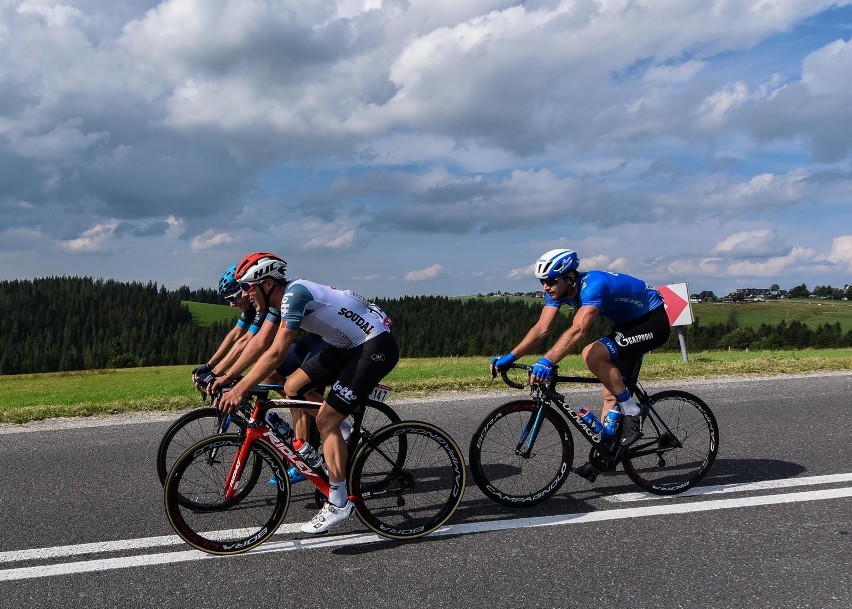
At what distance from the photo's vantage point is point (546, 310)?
5.80 m

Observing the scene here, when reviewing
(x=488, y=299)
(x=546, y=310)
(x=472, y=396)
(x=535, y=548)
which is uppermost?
(x=488, y=299)

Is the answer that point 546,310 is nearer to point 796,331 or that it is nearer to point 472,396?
point 472,396

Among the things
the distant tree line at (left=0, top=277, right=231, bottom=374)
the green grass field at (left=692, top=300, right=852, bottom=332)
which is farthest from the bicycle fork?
the green grass field at (left=692, top=300, right=852, bottom=332)

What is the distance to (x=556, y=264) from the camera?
212 inches

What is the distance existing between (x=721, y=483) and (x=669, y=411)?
0.77 metres

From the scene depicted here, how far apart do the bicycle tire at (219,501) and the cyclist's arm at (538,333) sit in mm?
2200

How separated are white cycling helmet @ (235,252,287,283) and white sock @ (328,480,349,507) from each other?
1.60 metres

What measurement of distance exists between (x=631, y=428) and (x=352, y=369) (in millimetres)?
2510

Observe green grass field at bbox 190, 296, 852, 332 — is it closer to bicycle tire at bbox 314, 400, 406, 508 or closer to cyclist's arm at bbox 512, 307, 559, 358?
cyclist's arm at bbox 512, 307, 559, 358

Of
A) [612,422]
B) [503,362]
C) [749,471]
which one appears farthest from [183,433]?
[749,471]

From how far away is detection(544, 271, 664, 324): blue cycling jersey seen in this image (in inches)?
212

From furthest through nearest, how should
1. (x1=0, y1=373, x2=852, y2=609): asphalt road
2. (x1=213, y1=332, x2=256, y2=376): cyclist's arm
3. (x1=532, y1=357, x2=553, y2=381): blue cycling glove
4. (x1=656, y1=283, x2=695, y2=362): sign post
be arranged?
(x1=656, y1=283, x2=695, y2=362): sign post < (x1=213, y1=332, x2=256, y2=376): cyclist's arm < (x1=532, y1=357, x2=553, y2=381): blue cycling glove < (x1=0, y1=373, x2=852, y2=609): asphalt road

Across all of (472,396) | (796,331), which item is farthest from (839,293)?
(472,396)

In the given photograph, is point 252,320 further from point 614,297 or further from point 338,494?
point 614,297
